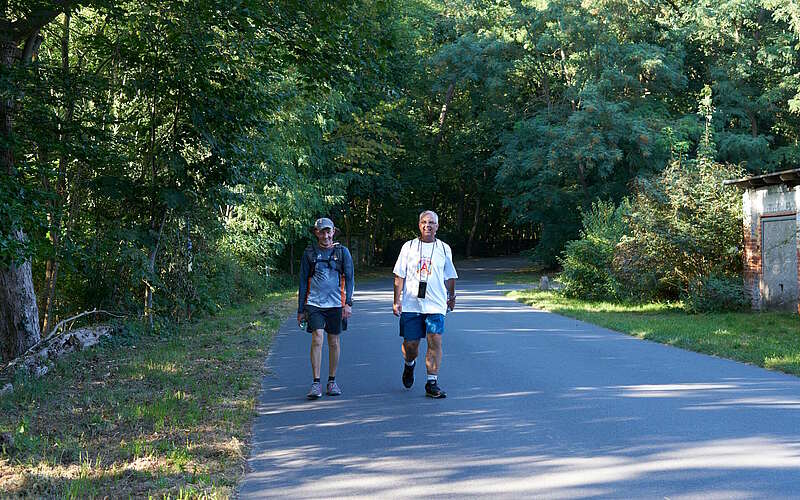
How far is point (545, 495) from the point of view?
516cm

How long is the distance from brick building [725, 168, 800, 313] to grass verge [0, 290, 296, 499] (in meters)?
12.0

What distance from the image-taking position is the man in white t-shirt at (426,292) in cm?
886

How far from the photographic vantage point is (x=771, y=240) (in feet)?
61.1

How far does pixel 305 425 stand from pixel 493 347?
5905 mm

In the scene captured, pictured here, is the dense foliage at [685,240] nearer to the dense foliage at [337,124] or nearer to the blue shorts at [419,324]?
the dense foliage at [337,124]

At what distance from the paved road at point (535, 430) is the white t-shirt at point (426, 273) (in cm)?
97

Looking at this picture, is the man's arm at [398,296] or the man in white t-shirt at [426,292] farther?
the man's arm at [398,296]

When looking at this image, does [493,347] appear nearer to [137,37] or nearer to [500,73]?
[137,37]

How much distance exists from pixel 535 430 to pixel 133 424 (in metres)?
3.47

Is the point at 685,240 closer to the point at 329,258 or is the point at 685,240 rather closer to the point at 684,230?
the point at 684,230

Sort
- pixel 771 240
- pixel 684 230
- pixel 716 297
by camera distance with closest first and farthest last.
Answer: pixel 771 240 → pixel 716 297 → pixel 684 230

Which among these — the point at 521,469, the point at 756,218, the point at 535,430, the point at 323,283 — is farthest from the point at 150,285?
the point at 756,218

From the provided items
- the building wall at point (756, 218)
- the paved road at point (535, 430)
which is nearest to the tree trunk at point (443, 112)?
the building wall at point (756, 218)

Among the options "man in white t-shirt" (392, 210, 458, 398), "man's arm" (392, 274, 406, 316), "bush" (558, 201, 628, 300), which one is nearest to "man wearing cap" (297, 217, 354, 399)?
"man's arm" (392, 274, 406, 316)
